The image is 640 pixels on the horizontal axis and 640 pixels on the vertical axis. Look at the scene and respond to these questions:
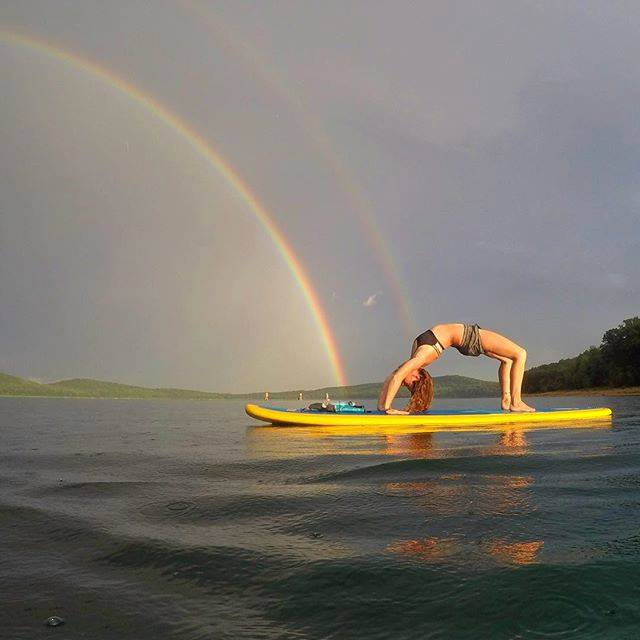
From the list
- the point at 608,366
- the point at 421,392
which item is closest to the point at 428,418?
the point at 421,392

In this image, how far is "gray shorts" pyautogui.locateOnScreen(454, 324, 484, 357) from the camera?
60.3 feet

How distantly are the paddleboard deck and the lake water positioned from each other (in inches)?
346

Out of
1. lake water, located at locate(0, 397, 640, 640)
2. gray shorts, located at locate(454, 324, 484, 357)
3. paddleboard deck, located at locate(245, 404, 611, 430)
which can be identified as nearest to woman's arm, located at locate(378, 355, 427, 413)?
paddleboard deck, located at locate(245, 404, 611, 430)

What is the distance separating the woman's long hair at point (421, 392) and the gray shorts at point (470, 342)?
56.1 inches

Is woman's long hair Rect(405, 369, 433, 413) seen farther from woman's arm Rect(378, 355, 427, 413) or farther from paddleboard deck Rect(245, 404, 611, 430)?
woman's arm Rect(378, 355, 427, 413)

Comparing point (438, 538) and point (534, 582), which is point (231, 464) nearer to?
point (438, 538)

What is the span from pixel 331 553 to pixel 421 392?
14580 mm

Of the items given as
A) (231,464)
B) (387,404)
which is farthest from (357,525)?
(387,404)

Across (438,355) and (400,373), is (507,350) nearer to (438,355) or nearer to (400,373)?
(438,355)

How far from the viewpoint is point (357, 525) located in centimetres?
521

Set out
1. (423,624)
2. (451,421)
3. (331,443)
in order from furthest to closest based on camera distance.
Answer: (451,421), (331,443), (423,624)

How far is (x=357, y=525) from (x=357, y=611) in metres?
1.98

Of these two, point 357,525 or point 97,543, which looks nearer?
point 97,543

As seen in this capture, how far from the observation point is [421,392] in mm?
18484
